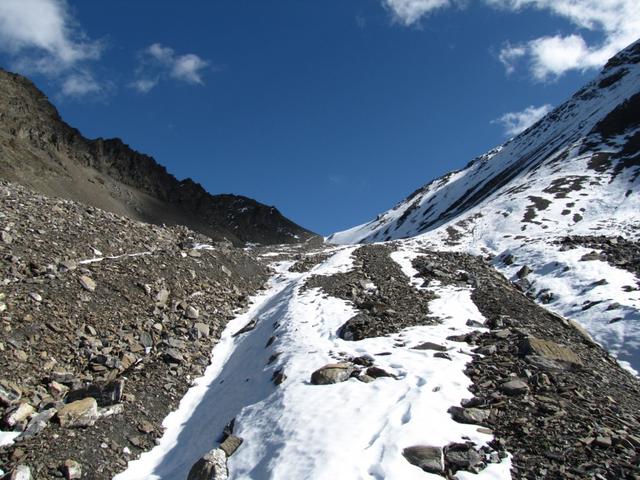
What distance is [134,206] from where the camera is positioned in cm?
11581

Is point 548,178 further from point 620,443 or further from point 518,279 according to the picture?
point 620,443

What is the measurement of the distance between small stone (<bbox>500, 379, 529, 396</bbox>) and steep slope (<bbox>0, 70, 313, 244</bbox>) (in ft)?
307

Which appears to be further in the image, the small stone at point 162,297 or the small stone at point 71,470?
the small stone at point 162,297

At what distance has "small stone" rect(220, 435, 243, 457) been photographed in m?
10.2

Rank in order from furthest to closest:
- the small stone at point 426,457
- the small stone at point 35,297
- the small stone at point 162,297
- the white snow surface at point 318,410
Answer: the small stone at point 162,297 < the small stone at point 35,297 < the white snow surface at point 318,410 < the small stone at point 426,457

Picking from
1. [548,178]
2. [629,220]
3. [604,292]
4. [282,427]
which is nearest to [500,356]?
[282,427]

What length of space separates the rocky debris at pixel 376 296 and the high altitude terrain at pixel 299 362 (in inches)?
5.0

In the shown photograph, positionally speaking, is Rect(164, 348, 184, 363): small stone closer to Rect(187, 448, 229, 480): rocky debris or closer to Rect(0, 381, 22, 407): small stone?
Rect(0, 381, 22, 407): small stone

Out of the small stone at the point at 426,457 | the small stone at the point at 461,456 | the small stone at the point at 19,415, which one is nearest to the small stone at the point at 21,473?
the small stone at the point at 19,415

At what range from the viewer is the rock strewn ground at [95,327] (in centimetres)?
1098

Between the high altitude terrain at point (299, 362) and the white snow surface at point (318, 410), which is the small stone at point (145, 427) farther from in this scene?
the white snow surface at point (318, 410)

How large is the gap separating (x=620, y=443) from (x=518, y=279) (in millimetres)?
20580

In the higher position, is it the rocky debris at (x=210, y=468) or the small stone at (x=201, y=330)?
the small stone at (x=201, y=330)

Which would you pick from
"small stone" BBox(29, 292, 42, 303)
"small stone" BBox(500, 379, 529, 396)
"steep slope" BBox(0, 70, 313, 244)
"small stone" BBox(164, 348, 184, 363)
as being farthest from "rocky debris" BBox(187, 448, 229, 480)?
"steep slope" BBox(0, 70, 313, 244)
